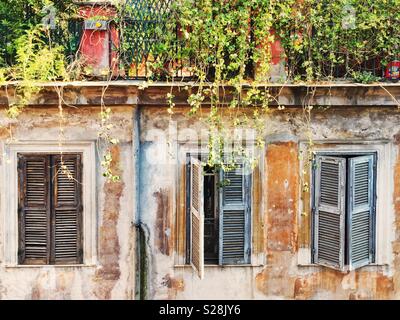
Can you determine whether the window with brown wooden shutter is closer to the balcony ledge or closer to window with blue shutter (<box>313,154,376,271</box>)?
the balcony ledge

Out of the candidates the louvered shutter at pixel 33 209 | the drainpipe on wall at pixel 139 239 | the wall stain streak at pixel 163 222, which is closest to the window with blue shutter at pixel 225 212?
the wall stain streak at pixel 163 222

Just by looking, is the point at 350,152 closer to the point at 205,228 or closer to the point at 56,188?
the point at 205,228

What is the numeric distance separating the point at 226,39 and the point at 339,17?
4.93 ft

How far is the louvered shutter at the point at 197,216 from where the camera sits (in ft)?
27.9

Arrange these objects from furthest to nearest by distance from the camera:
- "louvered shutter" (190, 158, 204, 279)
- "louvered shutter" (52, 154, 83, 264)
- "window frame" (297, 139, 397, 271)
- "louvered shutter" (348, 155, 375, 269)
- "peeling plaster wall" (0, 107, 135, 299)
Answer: "window frame" (297, 139, 397, 271), "louvered shutter" (348, 155, 375, 269), "louvered shutter" (52, 154, 83, 264), "peeling plaster wall" (0, 107, 135, 299), "louvered shutter" (190, 158, 204, 279)

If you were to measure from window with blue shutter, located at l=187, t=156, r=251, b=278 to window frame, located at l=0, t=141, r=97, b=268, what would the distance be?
A: 4.07 feet

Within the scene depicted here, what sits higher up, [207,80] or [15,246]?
[207,80]

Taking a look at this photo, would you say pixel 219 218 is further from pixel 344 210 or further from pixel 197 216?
pixel 344 210

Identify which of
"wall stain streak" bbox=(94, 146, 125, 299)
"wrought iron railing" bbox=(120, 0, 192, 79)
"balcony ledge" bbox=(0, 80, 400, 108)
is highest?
"wrought iron railing" bbox=(120, 0, 192, 79)

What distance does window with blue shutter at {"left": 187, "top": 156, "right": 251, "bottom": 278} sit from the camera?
9141 mm

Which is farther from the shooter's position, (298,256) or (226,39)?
(298,256)

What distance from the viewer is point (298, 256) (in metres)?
9.34

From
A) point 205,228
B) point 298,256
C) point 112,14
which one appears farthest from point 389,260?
point 112,14

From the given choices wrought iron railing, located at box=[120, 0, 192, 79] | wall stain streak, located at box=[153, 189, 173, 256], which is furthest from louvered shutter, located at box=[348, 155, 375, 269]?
wrought iron railing, located at box=[120, 0, 192, 79]
